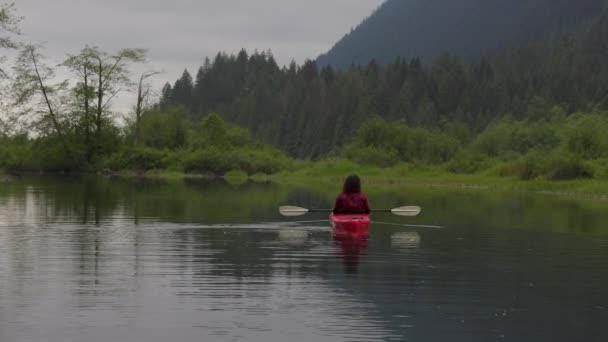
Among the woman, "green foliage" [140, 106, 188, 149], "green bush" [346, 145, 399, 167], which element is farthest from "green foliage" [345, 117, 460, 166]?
the woman

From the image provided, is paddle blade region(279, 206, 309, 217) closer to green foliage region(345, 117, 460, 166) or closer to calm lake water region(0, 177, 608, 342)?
calm lake water region(0, 177, 608, 342)

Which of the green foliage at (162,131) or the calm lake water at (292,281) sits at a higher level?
the green foliage at (162,131)

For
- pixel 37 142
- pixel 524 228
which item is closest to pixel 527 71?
pixel 37 142

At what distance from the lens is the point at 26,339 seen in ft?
34.9

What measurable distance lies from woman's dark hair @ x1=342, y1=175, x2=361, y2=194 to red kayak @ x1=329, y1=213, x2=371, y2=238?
0.73m

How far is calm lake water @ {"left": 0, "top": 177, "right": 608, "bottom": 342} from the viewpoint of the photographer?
1147cm

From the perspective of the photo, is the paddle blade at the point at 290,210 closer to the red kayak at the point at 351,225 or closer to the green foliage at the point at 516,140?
the red kayak at the point at 351,225

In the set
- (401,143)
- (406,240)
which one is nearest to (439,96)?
(401,143)

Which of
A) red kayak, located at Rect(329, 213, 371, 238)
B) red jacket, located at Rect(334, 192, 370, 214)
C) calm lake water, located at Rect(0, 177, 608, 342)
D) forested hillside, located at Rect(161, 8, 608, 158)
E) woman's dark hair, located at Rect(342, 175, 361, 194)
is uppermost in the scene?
forested hillside, located at Rect(161, 8, 608, 158)

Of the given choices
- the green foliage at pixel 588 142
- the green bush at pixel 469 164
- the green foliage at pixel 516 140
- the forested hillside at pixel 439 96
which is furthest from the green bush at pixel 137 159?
the forested hillside at pixel 439 96

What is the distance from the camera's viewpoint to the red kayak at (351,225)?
24.8m

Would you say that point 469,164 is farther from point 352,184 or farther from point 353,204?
point 352,184

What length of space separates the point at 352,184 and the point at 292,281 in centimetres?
988

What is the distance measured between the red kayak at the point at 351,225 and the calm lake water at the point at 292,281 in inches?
17.3
